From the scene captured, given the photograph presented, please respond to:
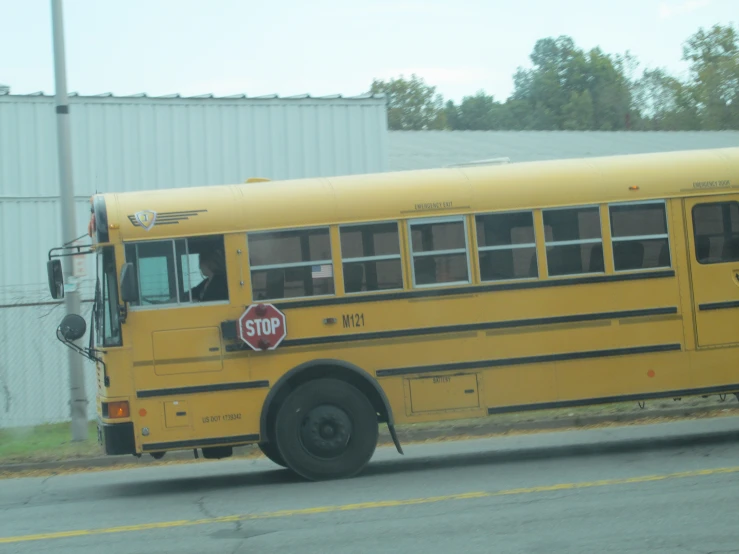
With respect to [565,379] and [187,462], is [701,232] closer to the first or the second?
[565,379]

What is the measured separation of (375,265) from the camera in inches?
376

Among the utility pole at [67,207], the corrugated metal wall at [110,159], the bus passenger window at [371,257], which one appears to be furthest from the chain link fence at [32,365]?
the bus passenger window at [371,257]

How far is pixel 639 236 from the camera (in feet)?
32.4

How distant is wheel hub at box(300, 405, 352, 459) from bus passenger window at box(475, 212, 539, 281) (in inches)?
77.5

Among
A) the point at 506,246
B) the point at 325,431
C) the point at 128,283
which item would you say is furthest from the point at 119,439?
the point at 506,246

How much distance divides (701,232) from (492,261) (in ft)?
7.26

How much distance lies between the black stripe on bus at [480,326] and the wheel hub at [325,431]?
2.19 feet

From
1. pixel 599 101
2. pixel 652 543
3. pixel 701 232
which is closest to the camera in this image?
pixel 652 543

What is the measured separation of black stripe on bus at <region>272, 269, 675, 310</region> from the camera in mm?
9453

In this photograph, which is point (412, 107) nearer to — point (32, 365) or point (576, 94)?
point (576, 94)

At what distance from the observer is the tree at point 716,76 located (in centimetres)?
6347

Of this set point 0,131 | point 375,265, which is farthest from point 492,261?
point 0,131

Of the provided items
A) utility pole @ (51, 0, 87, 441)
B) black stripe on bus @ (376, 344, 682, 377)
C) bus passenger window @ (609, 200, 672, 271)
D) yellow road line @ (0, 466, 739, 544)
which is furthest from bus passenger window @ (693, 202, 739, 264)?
utility pole @ (51, 0, 87, 441)

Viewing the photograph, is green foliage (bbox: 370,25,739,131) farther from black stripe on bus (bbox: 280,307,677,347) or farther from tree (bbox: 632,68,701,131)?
black stripe on bus (bbox: 280,307,677,347)
